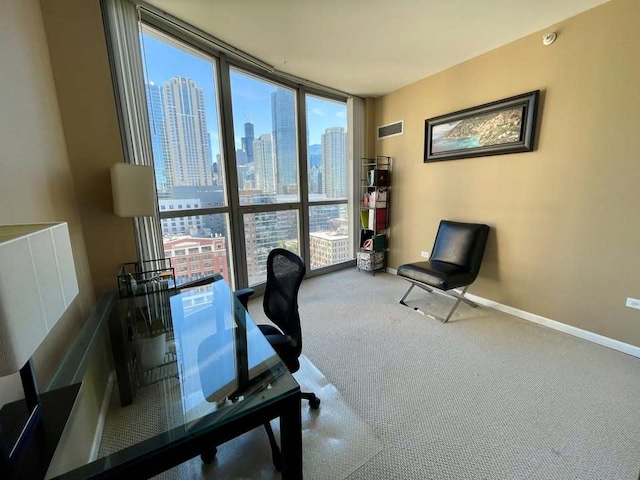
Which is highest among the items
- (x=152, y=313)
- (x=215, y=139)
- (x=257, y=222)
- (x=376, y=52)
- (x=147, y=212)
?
(x=376, y=52)

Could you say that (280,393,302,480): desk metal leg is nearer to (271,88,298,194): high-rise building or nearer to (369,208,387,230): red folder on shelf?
(271,88,298,194): high-rise building

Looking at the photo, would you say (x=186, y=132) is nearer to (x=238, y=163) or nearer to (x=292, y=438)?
(x=238, y=163)

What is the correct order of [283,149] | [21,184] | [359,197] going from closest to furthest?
[21,184]
[283,149]
[359,197]

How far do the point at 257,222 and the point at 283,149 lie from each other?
1024mm

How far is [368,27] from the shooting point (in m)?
2.28

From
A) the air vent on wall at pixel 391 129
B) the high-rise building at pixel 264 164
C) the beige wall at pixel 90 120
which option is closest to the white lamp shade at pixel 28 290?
the beige wall at pixel 90 120

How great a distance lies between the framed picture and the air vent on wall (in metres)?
0.46

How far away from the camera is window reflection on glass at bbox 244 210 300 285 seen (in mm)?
3303

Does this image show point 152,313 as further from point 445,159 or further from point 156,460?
point 445,159

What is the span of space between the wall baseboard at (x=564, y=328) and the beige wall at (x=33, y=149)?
12.1 feet

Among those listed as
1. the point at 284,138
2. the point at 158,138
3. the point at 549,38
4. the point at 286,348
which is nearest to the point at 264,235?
the point at 284,138

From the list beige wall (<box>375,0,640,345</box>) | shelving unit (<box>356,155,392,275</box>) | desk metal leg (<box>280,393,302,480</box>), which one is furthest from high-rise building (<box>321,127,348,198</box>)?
desk metal leg (<box>280,393,302,480</box>)

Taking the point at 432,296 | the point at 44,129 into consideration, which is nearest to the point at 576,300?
the point at 432,296

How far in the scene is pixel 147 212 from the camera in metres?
1.89
